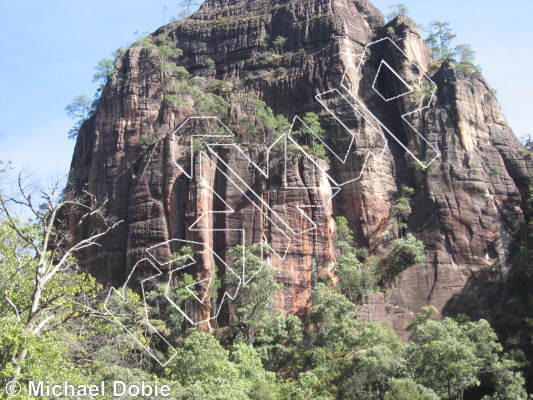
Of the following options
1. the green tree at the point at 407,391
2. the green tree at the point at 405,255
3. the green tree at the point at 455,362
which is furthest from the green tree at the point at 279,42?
the green tree at the point at 407,391

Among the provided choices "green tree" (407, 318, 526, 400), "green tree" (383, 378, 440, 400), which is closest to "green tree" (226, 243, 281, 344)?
"green tree" (407, 318, 526, 400)

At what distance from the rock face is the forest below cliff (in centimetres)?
15

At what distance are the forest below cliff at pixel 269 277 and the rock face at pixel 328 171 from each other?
0.15 metres

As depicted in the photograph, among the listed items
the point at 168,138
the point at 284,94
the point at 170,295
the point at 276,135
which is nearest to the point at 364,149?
the point at 276,135

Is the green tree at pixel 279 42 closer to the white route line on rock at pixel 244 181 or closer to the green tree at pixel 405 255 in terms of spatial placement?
the white route line on rock at pixel 244 181

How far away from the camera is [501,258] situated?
3669cm

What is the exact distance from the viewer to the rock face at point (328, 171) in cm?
3647

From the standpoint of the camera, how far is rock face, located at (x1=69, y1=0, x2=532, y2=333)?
1436 inches

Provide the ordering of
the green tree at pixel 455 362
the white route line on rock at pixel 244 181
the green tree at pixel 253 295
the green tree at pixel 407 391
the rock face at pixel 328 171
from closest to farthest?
the green tree at pixel 407 391, the green tree at pixel 455 362, the green tree at pixel 253 295, the white route line on rock at pixel 244 181, the rock face at pixel 328 171

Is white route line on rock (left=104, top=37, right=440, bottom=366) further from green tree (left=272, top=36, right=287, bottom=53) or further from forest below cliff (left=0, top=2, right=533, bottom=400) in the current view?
green tree (left=272, top=36, right=287, bottom=53)

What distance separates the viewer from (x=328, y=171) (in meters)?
40.9

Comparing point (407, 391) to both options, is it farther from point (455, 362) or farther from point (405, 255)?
point (405, 255)

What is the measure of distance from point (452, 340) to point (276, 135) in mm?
17873

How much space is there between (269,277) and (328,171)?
985 cm
